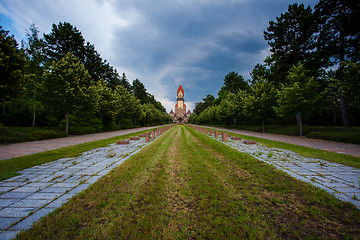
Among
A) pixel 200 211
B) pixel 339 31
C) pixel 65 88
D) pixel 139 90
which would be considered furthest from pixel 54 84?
pixel 139 90

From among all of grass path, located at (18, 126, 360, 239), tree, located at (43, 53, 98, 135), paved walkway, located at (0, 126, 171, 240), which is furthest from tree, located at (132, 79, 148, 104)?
grass path, located at (18, 126, 360, 239)

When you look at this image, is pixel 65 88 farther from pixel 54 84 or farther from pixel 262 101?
pixel 262 101

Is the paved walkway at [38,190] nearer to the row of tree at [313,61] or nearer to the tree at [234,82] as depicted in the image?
the row of tree at [313,61]

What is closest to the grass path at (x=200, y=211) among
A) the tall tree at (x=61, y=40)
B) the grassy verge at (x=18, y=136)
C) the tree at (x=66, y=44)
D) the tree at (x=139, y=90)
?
A: the grassy verge at (x=18, y=136)

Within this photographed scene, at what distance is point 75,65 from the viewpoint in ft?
50.3

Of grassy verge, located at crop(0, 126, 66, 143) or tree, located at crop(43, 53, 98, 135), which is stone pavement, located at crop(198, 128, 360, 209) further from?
tree, located at crop(43, 53, 98, 135)

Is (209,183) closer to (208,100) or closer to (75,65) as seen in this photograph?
(75,65)

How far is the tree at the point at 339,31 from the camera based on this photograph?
14647 millimetres

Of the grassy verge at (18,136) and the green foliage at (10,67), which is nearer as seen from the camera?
the green foliage at (10,67)

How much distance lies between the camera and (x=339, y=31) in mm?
16156

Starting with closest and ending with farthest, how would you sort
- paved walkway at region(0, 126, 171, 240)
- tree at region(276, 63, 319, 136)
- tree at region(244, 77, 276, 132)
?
paved walkway at region(0, 126, 171, 240)
tree at region(276, 63, 319, 136)
tree at region(244, 77, 276, 132)

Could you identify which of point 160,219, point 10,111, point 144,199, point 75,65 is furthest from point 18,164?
point 10,111

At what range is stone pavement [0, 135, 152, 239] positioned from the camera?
81.6 inches

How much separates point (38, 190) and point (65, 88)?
14945 mm
